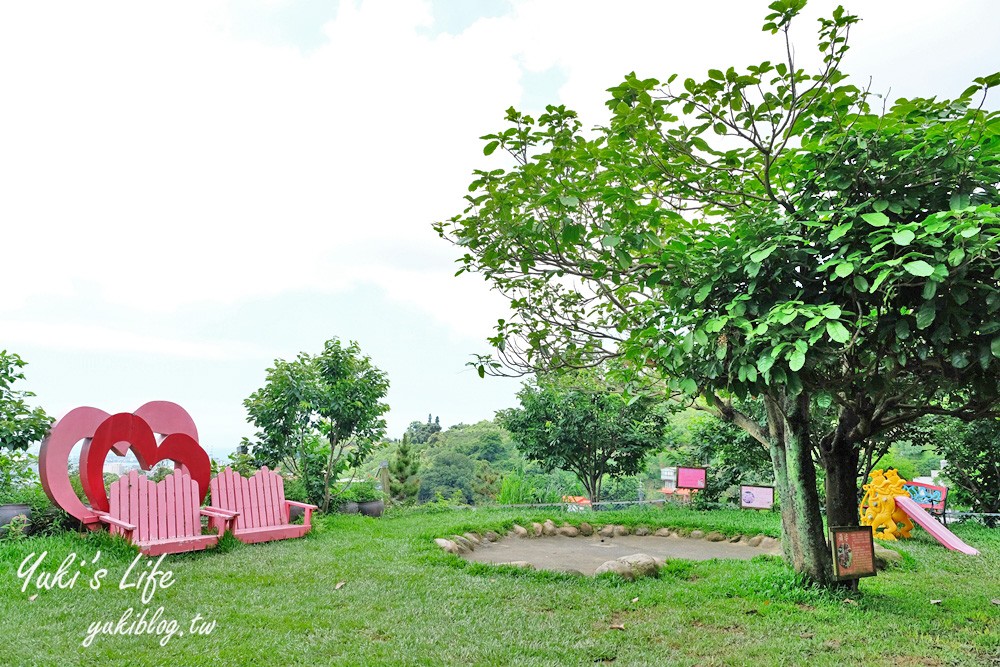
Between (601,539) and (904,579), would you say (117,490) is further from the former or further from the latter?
(904,579)

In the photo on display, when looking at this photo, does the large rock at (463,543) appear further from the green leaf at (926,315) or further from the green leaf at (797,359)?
the green leaf at (926,315)

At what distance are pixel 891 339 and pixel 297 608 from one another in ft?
14.4

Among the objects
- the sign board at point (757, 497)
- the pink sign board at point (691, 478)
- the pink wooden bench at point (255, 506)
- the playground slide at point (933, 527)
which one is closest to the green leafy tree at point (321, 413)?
the pink wooden bench at point (255, 506)

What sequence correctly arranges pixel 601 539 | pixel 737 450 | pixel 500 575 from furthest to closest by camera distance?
1. pixel 737 450
2. pixel 601 539
3. pixel 500 575

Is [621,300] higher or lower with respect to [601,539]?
higher

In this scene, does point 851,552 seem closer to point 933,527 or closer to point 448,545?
point 448,545

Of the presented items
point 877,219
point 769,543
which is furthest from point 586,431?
point 877,219

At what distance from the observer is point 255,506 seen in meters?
7.95

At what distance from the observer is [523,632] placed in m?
4.31

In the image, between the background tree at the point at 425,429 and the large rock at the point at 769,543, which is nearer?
the large rock at the point at 769,543

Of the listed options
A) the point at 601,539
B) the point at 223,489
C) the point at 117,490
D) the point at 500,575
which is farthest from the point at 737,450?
the point at 117,490

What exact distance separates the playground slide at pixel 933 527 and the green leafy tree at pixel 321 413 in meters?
8.34

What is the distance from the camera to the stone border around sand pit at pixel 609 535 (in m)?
6.13

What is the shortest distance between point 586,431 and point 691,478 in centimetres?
220
